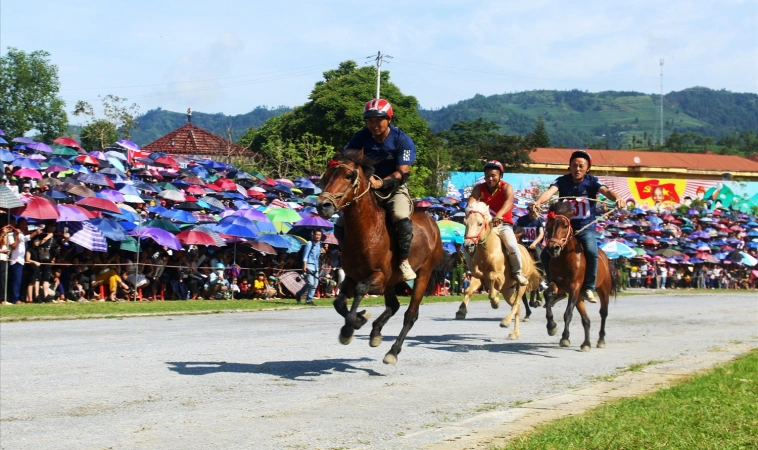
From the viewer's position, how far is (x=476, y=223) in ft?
46.5

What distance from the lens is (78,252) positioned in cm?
2305

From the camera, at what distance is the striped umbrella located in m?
22.1

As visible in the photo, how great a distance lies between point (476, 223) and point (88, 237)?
39.2 ft

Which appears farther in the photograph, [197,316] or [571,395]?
[197,316]

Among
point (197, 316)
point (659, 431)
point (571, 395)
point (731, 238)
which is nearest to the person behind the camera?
point (659, 431)

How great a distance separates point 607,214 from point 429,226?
4.73m

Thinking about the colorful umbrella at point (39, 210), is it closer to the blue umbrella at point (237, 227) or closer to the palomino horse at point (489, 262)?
the blue umbrella at point (237, 227)

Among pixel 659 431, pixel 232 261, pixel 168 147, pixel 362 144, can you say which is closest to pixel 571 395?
pixel 659 431

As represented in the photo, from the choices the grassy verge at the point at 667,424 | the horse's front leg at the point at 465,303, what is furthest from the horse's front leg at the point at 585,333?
the grassy verge at the point at 667,424

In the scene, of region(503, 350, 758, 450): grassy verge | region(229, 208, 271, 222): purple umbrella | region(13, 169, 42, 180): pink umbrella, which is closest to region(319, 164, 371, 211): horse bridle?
region(503, 350, 758, 450): grassy verge

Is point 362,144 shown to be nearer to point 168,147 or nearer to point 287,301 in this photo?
point 287,301

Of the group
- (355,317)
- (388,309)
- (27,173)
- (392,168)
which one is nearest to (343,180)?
(392,168)

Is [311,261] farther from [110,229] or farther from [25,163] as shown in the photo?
[25,163]

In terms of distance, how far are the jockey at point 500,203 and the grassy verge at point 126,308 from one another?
309 inches
